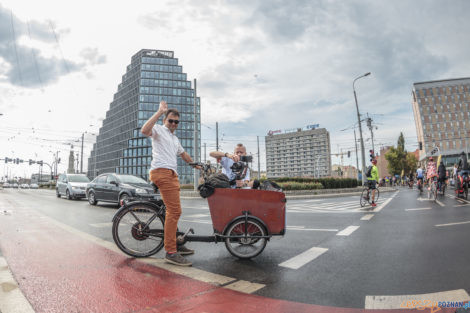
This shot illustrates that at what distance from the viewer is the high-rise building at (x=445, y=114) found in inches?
3184

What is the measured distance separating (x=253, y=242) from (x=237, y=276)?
766mm

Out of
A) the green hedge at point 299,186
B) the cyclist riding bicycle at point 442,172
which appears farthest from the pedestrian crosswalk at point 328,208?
the green hedge at point 299,186

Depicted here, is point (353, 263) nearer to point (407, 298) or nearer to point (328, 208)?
point (407, 298)

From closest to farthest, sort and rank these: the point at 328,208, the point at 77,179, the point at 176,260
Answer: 1. the point at 176,260
2. the point at 328,208
3. the point at 77,179

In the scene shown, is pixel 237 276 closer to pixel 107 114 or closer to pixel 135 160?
pixel 135 160

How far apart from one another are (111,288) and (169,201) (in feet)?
3.67

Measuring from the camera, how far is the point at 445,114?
81688mm

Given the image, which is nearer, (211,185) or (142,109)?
(211,185)

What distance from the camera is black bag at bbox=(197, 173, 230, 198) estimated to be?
11.1 feet

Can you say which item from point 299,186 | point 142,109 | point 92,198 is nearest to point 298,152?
point 142,109

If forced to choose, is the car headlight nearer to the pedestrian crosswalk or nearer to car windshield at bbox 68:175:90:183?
the pedestrian crosswalk

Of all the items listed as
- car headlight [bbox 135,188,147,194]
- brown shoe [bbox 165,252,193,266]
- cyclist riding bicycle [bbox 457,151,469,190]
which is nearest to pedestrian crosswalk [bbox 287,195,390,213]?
cyclist riding bicycle [bbox 457,151,469,190]

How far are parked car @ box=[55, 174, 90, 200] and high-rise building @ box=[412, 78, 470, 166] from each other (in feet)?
303

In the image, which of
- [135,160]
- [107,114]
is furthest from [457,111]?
[107,114]
